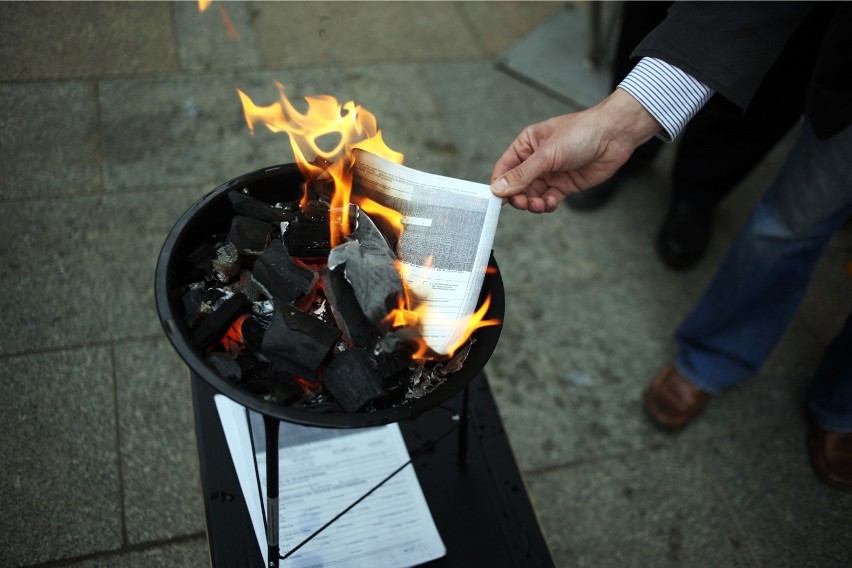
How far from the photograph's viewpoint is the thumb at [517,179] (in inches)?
52.1

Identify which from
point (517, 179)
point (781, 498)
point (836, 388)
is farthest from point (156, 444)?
point (836, 388)

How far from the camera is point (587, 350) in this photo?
219cm

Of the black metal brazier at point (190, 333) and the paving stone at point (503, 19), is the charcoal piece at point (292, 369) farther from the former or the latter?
the paving stone at point (503, 19)

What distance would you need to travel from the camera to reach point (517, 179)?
134cm

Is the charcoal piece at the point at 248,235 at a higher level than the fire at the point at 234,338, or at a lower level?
higher

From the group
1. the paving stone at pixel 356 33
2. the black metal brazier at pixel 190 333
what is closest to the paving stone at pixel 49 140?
the paving stone at pixel 356 33

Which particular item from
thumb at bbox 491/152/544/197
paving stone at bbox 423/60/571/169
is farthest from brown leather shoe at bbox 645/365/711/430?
paving stone at bbox 423/60/571/169

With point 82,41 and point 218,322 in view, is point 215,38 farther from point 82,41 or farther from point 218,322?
point 218,322

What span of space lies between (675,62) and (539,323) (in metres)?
1.06

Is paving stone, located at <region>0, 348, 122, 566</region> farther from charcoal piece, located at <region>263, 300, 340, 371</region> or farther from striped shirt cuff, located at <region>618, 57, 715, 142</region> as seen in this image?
striped shirt cuff, located at <region>618, 57, 715, 142</region>

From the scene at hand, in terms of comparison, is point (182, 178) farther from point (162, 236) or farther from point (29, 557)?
point (29, 557)

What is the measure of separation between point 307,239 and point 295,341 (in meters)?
0.23

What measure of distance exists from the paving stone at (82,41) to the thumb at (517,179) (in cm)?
188

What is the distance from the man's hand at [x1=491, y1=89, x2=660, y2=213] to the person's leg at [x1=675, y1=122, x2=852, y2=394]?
49 centimetres
